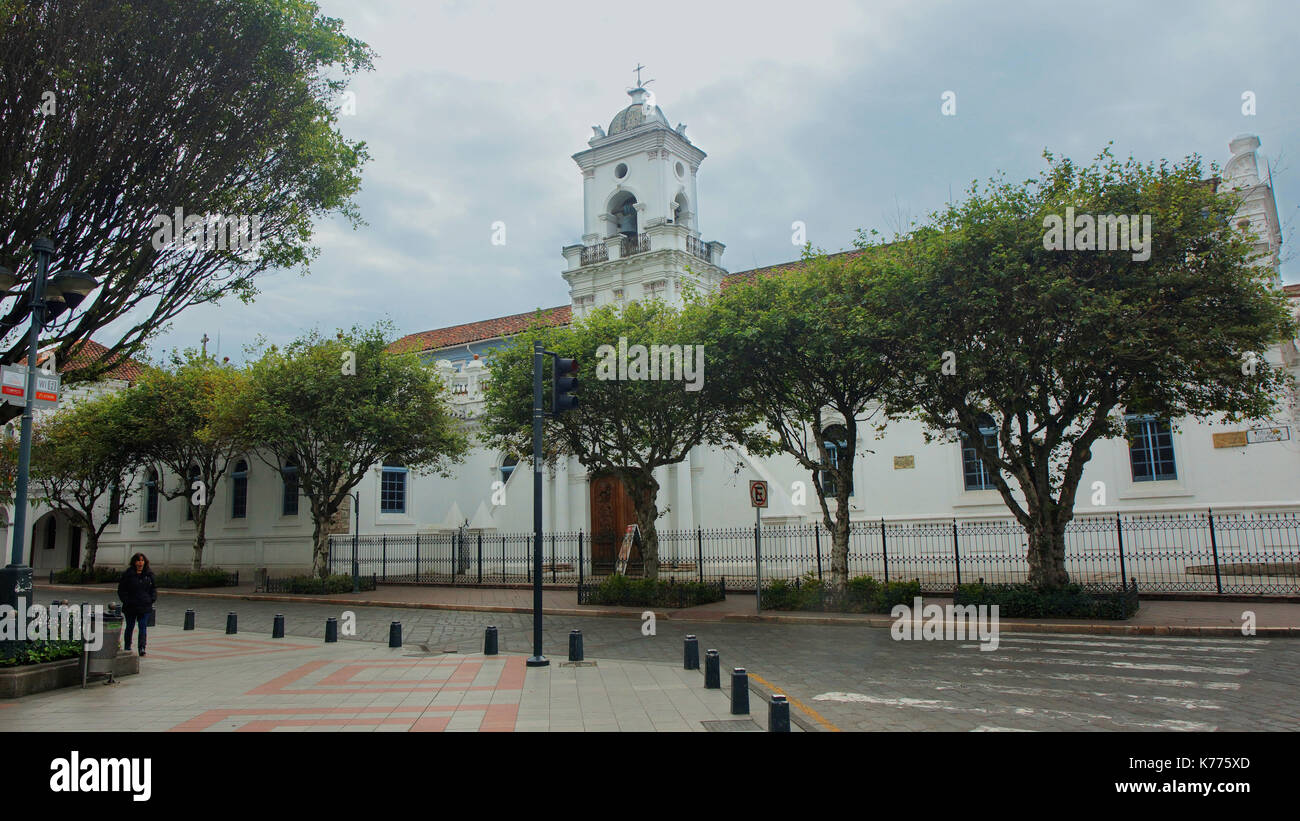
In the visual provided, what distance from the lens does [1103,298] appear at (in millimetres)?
13125

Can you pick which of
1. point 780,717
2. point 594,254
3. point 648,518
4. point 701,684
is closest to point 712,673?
point 701,684

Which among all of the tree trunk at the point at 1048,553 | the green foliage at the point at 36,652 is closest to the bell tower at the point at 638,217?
the tree trunk at the point at 1048,553

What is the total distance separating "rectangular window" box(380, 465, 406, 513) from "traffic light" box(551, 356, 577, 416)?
21.3 metres

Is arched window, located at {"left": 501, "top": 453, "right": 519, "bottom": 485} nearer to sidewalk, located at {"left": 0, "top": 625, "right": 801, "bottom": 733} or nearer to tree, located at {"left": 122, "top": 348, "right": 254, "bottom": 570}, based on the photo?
tree, located at {"left": 122, "top": 348, "right": 254, "bottom": 570}

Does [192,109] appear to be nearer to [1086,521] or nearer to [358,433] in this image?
[358,433]

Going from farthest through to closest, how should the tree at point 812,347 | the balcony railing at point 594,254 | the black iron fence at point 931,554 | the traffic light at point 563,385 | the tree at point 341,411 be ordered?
the balcony railing at point 594,254 < the tree at point 341,411 < the black iron fence at point 931,554 < the tree at point 812,347 < the traffic light at point 563,385

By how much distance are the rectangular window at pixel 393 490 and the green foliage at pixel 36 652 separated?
20846 mm

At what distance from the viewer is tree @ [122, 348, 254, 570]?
25.9m

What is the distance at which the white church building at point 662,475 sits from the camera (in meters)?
22.0

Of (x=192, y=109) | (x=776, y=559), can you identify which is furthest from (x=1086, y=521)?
(x=192, y=109)

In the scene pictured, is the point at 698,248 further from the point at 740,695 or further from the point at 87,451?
the point at 740,695

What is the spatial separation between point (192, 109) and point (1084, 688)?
574 inches

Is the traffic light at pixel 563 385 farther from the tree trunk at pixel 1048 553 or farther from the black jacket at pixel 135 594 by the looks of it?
the tree trunk at pixel 1048 553
